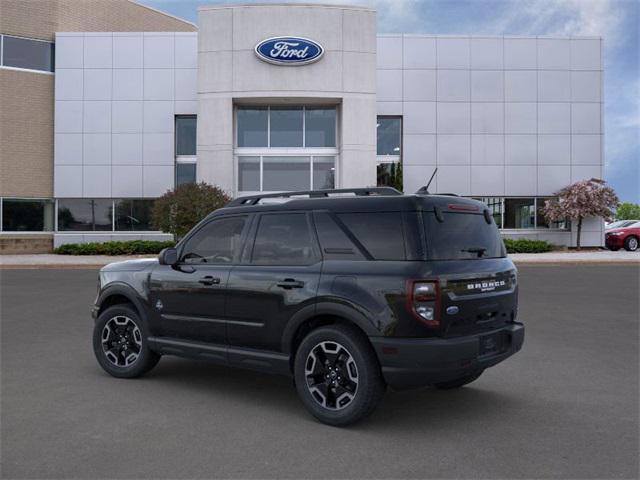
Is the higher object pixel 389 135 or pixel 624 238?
pixel 389 135

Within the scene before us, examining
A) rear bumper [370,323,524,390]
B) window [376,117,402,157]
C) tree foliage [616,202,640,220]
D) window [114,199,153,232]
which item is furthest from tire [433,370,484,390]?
tree foliage [616,202,640,220]

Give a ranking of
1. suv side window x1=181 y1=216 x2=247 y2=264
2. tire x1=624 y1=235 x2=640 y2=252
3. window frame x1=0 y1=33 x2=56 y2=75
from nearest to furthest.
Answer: suv side window x1=181 y1=216 x2=247 y2=264
window frame x1=0 y1=33 x2=56 y2=75
tire x1=624 y1=235 x2=640 y2=252

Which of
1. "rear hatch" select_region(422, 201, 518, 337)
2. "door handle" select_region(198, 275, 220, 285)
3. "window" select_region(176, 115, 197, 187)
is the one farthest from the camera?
"window" select_region(176, 115, 197, 187)

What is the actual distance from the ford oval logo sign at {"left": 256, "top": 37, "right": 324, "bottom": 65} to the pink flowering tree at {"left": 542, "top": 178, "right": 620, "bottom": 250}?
43.9 ft

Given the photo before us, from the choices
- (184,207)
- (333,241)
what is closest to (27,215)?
(184,207)

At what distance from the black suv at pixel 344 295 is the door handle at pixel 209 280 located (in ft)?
0.04

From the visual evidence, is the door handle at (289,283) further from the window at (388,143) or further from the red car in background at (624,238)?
the red car in background at (624,238)

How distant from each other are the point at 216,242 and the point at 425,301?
7.49ft

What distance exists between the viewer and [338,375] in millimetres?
4672

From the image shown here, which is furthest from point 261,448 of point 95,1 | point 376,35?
point 95,1

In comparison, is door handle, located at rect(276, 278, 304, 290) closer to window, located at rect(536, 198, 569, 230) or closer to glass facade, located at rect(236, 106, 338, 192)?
glass facade, located at rect(236, 106, 338, 192)

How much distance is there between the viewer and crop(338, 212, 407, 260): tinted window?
14.9ft

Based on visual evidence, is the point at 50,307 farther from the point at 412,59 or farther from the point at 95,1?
the point at 95,1

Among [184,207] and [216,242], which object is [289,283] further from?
[184,207]
